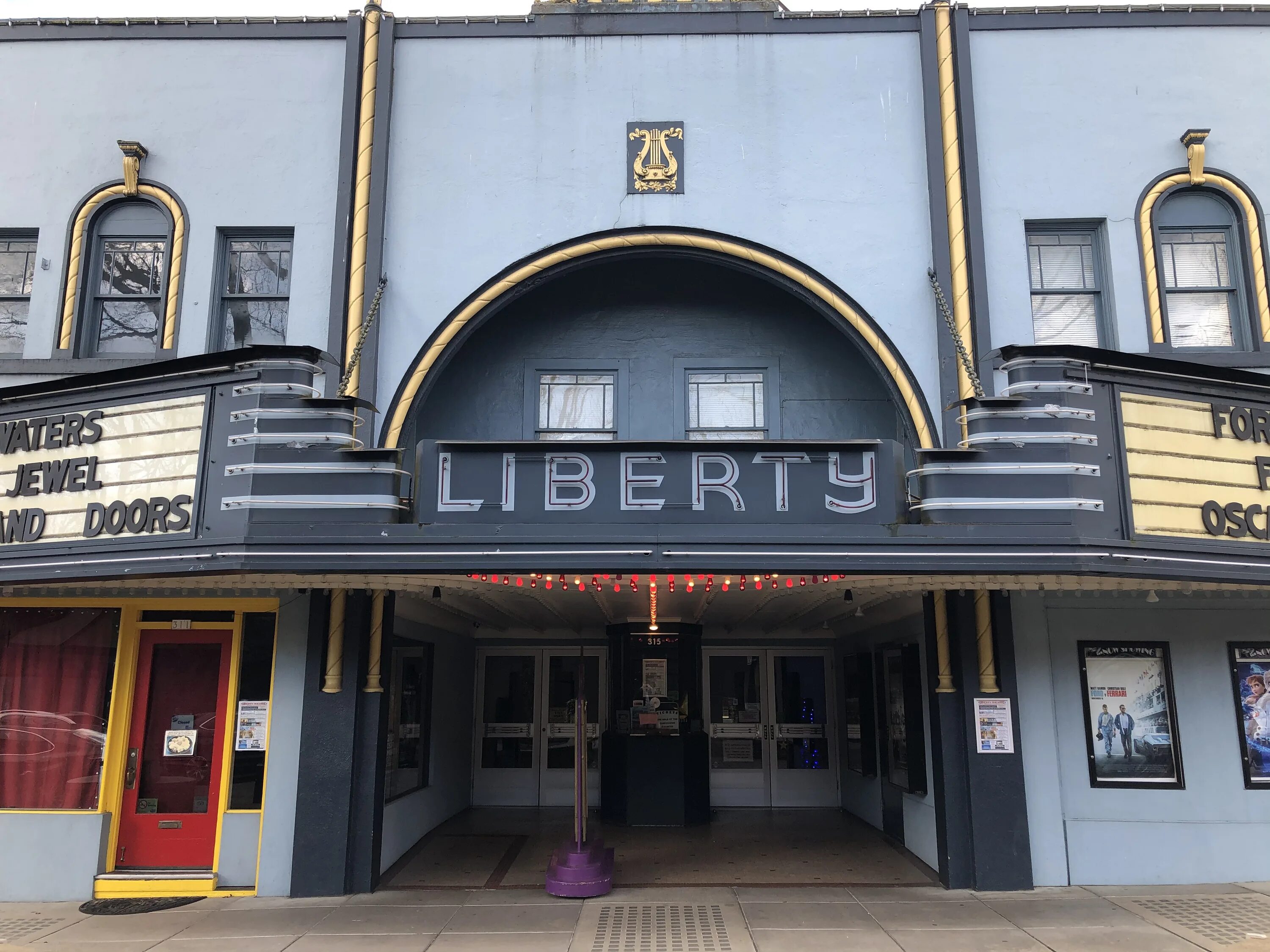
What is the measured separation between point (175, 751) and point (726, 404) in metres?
7.12

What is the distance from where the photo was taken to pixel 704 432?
424 inches

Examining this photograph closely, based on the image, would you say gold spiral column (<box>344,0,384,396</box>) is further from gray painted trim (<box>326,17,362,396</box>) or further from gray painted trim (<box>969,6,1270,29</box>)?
gray painted trim (<box>969,6,1270,29</box>)

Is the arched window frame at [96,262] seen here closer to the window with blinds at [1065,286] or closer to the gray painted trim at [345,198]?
the gray painted trim at [345,198]

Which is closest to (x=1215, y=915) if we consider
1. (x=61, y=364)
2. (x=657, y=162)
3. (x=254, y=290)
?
(x=657, y=162)

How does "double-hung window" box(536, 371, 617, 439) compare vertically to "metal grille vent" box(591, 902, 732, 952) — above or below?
above

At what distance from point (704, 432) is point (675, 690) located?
4.89 m

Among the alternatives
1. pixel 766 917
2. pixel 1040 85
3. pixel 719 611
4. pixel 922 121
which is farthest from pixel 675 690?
pixel 1040 85

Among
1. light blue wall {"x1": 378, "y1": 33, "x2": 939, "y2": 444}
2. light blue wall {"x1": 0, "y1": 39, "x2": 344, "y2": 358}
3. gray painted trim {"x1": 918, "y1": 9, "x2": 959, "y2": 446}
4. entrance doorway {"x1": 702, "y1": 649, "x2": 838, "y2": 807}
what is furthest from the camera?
entrance doorway {"x1": 702, "y1": 649, "x2": 838, "y2": 807}

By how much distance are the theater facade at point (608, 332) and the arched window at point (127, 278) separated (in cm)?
4

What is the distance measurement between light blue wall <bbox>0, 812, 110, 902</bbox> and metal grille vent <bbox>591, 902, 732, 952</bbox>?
5.20 meters

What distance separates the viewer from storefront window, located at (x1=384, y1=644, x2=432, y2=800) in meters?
10.7

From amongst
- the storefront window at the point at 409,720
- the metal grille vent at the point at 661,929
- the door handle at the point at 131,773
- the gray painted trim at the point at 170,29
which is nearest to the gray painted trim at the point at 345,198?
the gray painted trim at the point at 170,29

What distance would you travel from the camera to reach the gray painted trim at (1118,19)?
10.6m

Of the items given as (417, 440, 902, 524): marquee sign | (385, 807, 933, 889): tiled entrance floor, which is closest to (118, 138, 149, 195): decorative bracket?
(417, 440, 902, 524): marquee sign
